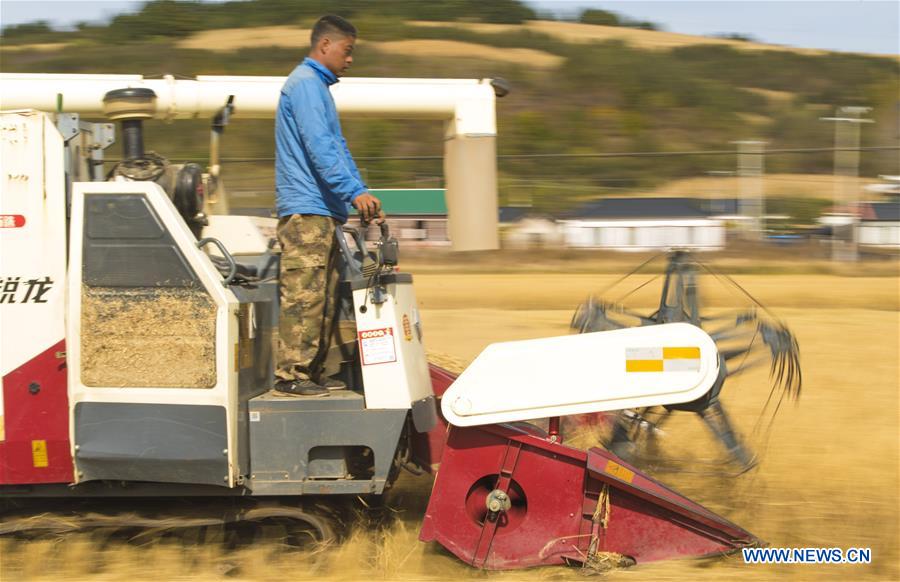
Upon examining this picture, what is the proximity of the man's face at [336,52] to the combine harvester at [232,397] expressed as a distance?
3.04ft

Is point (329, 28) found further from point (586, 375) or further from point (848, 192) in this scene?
point (848, 192)

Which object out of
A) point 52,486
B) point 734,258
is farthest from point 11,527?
point 734,258

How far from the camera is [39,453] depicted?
4.40m

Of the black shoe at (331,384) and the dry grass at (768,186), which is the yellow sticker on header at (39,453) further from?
the dry grass at (768,186)

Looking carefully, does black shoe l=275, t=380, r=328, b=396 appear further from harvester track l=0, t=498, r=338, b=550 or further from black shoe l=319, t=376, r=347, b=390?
harvester track l=0, t=498, r=338, b=550

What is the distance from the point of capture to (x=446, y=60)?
135 feet

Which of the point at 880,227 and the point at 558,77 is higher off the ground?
the point at 558,77

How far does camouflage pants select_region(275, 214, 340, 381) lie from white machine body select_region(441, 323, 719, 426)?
0.69m

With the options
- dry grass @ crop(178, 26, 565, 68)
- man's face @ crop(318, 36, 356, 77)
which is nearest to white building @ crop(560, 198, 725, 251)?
man's face @ crop(318, 36, 356, 77)

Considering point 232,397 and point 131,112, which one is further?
point 131,112

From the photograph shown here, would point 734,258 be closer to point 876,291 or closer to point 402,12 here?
point 876,291

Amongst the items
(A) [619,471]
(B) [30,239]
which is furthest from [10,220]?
(A) [619,471]

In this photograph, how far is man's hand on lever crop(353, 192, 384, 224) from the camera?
439 centimetres

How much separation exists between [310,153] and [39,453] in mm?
1766
